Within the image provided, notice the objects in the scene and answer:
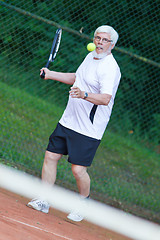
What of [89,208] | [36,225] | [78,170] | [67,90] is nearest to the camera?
[36,225]

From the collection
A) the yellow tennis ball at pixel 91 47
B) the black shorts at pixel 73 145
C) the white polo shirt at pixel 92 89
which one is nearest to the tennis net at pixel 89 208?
the black shorts at pixel 73 145

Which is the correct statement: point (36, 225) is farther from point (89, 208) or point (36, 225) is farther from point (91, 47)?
point (91, 47)

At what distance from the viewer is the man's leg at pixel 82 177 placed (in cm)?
424

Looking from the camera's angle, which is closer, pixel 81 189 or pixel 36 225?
pixel 36 225

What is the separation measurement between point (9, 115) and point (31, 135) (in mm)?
555

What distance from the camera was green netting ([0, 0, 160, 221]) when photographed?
591 cm

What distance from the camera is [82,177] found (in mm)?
4312

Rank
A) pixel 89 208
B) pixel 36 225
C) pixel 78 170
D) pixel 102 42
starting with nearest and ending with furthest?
1. pixel 36 225
2. pixel 102 42
3. pixel 78 170
4. pixel 89 208

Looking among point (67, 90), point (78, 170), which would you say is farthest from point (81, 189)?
point (67, 90)

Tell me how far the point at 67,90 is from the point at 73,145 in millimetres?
3062

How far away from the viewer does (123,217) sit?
17.5 feet

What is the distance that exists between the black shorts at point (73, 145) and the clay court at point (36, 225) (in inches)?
23.1

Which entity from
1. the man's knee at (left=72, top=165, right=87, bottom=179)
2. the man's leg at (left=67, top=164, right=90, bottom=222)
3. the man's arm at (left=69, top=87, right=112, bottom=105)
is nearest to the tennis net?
the man's leg at (left=67, top=164, right=90, bottom=222)

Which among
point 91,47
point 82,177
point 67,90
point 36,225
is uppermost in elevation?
point 91,47
